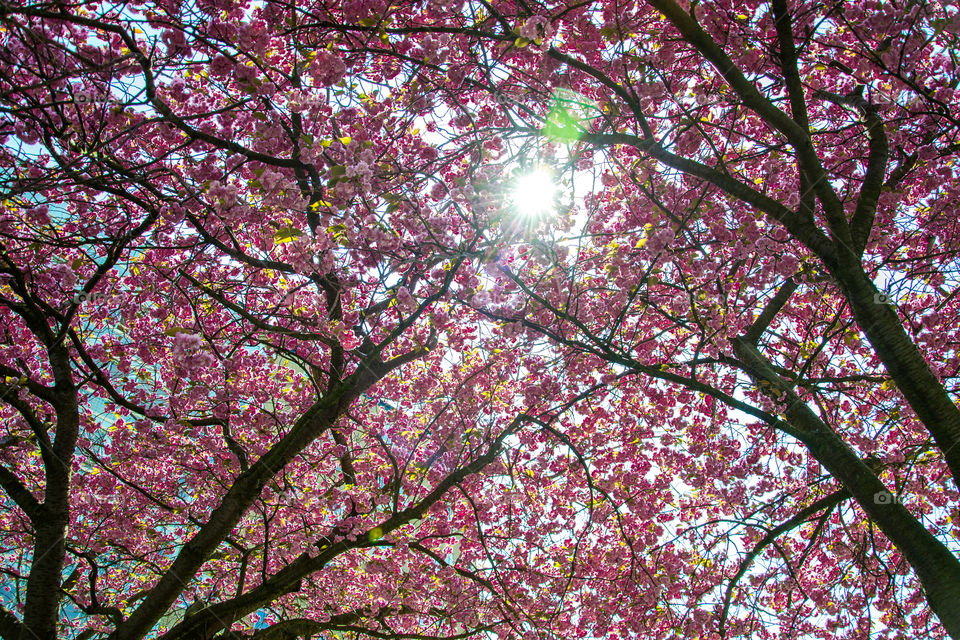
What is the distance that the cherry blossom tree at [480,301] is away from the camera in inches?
159

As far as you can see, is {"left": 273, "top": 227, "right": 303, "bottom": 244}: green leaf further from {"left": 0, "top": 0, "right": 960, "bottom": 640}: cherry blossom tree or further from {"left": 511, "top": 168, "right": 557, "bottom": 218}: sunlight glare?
{"left": 511, "top": 168, "right": 557, "bottom": 218}: sunlight glare

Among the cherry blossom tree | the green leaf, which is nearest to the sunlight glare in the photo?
the cherry blossom tree

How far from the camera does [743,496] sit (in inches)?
269

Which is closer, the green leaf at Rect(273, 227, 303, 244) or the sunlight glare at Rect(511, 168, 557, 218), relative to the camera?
the green leaf at Rect(273, 227, 303, 244)

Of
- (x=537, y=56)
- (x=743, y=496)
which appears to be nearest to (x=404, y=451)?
(x=743, y=496)

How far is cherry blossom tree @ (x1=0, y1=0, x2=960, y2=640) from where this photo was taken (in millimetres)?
4043

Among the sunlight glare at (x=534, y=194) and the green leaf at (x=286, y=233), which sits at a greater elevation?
the sunlight glare at (x=534, y=194)

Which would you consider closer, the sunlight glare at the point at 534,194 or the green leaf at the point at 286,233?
the green leaf at the point at 286,233

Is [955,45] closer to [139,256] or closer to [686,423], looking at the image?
[686,423]

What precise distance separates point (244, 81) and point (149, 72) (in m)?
0.60

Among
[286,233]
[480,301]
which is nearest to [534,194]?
[480,301]

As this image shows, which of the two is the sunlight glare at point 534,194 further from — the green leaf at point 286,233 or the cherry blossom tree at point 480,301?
the green leaf at point 286,233

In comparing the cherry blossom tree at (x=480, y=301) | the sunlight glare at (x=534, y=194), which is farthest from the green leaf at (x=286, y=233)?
the sunlight glare at (x=534, y=194)

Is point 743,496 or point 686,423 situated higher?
point 686,423
